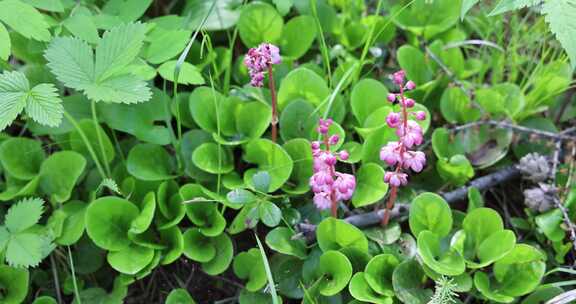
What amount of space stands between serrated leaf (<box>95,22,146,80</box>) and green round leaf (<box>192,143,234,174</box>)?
331mm

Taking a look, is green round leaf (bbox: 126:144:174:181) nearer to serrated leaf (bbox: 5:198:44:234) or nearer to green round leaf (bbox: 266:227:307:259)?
serrated leaf (bbox: 5:198:44:234)

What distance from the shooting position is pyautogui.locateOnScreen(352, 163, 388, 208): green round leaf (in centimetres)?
158

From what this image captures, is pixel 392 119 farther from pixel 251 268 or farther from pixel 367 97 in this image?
pixel 251 268

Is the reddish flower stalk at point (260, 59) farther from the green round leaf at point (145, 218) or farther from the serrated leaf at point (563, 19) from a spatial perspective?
the serrated leaf at point (563, 19)

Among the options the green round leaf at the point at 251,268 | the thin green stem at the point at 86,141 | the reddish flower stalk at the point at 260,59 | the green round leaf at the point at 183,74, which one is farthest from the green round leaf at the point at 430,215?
the thin green stem at the point at 86,141

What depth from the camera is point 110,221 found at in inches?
62.7

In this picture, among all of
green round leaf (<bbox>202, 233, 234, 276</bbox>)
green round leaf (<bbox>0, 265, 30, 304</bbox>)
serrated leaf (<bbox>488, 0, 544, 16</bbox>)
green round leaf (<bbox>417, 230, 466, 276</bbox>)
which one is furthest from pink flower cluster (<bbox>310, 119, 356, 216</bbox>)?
green round leaf (<bbox>0, 265, 30, 304</bbox>)

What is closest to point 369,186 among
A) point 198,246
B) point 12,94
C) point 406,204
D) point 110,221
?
point 406,204

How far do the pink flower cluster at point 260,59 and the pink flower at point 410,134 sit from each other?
1.23 ft

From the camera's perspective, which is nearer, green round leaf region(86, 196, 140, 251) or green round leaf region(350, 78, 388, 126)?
green round leaf region(86, 196, 140, 251)

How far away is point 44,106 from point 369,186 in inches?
33.4

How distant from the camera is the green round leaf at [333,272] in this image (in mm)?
1439

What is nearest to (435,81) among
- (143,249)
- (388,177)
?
(388,177)

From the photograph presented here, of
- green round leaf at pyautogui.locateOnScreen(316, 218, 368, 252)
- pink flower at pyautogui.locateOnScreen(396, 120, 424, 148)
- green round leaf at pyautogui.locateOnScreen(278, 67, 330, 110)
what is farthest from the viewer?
green round leaf at pyautogui.locateOnScreen(278, 67, 330, 110)
